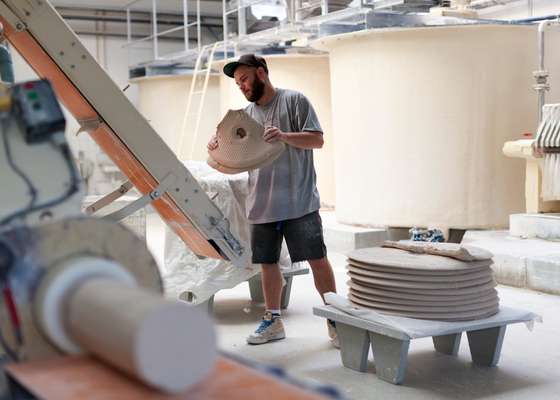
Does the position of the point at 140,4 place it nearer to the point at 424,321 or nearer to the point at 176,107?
the point at 176,107

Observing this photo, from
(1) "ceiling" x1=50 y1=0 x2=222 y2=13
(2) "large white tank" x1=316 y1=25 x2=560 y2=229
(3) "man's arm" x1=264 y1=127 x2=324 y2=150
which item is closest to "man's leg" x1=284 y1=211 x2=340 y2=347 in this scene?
(3) "man's arm" x1=264 y1=127 x2=324 y2=150

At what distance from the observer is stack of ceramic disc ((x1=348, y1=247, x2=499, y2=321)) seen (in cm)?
373

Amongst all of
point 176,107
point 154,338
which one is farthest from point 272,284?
point 176,107

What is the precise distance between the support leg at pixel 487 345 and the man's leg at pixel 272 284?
3.52 ft

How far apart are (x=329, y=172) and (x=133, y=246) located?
875cm

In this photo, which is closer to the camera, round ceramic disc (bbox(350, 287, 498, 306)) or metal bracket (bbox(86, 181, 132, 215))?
round ceramic disc (bbox(350, 287, 498, 306))

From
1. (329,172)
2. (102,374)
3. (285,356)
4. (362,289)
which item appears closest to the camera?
(102,374)

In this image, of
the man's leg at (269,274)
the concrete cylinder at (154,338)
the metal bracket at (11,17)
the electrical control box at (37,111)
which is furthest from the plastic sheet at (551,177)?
the concrete cylinder at (154,338)

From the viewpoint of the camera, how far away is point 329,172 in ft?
33.6

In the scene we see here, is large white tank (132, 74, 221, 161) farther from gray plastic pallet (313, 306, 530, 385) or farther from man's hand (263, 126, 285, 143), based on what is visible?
gray plastic pallet (313, 306, 530, 385)

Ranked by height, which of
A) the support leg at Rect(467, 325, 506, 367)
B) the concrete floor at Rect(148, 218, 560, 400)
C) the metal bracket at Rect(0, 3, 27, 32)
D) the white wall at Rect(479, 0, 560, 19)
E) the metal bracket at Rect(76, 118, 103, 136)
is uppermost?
the white wall at Rect(479, 0, 560, 19)

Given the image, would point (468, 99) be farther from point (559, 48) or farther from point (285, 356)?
point (285, 356)

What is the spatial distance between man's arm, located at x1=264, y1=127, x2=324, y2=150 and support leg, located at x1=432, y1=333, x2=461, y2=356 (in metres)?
1.18

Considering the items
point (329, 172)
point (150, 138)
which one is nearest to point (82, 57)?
point (150, 138)
